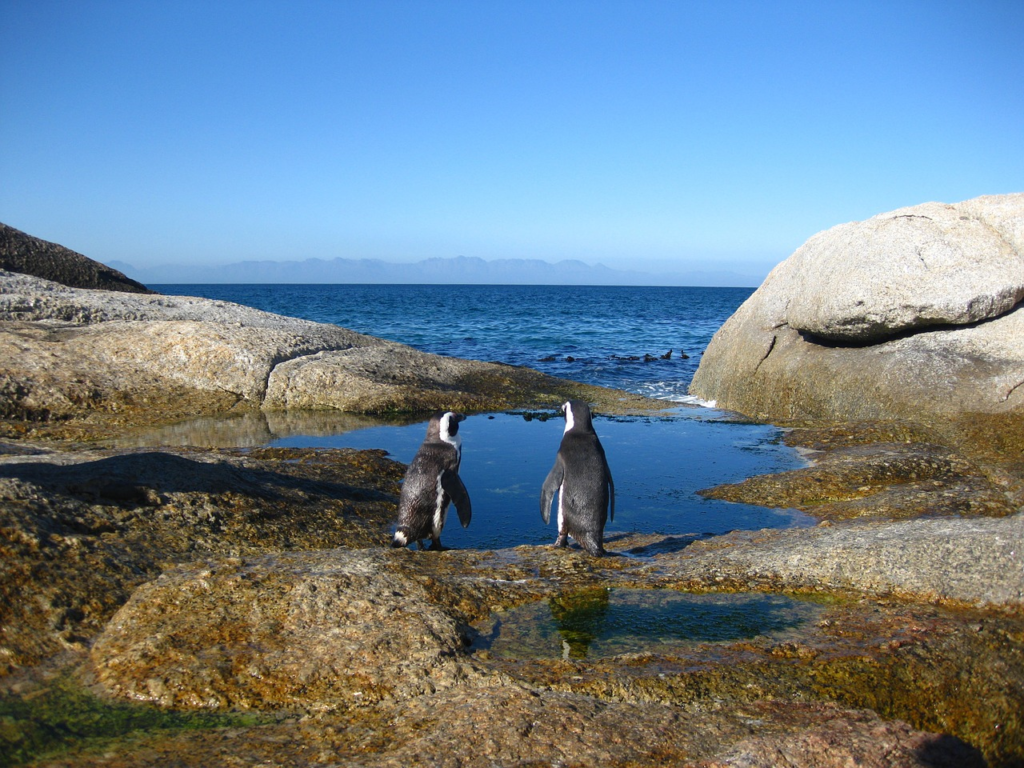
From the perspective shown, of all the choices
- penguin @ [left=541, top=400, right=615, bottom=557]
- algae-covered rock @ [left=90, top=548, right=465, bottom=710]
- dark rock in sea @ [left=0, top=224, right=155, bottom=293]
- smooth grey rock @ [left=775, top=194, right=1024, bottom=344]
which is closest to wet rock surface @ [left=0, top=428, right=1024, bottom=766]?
algae-covered rock @ [left=90, top=548, right=465, bottom=710]

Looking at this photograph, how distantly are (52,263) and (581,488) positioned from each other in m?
16.0

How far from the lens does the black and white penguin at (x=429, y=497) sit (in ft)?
23.3

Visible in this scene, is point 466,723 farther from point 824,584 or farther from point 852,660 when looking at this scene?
point 824,584

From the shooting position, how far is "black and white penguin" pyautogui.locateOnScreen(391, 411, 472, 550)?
Result: 7090 millimetres

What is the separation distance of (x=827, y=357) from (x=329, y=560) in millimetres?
11464

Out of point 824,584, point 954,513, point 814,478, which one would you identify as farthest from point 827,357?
point 824,584

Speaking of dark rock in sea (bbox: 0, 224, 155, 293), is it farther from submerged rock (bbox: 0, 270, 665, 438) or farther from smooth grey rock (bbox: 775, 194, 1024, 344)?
smooth grey rock (bbox: 775, 194, 1024, 344)

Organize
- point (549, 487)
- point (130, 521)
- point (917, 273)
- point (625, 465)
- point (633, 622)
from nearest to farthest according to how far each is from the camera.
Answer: point (633, 622) → point (130, 521) → point (549, 487) → point (625, 465) → point (917, 273)

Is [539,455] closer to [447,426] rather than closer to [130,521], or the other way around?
[447,426]

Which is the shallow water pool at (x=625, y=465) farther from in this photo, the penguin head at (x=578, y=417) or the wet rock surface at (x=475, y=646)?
the wet rock surface at (x=475, y=646)

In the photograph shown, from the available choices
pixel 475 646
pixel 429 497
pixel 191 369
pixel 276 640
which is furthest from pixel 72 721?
pixel 191 369

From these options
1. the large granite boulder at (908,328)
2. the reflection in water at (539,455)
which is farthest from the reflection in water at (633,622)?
the large granite boulder at (908,328)

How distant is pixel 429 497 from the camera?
714 cm

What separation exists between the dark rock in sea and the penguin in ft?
48.6
